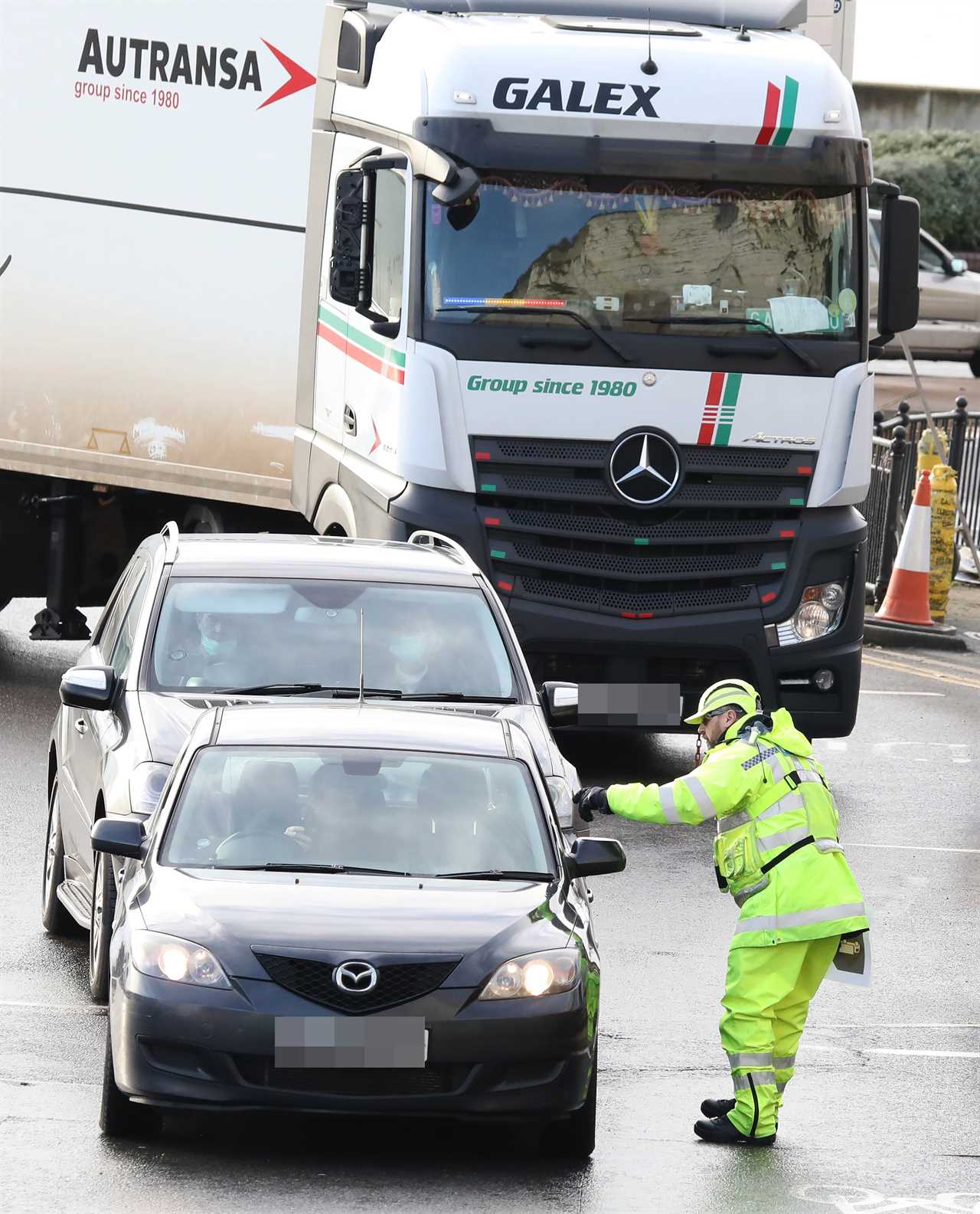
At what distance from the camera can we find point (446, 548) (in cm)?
1048

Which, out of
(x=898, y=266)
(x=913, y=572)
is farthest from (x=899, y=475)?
(x=898, y=266)

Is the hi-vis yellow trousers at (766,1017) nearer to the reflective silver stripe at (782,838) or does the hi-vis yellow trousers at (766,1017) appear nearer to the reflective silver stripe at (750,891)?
the reflective silver stripe at (750,891)

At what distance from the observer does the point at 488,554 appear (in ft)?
41.0

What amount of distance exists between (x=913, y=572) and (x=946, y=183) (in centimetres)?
3377

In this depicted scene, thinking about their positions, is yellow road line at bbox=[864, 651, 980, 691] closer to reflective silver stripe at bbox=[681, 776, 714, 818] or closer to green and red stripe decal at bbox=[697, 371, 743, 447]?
green and red stripe decal at bbox=[697, 371, 743, 447]

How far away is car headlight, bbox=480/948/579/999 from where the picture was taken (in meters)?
6.76

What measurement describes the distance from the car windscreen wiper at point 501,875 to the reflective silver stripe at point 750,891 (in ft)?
2.11

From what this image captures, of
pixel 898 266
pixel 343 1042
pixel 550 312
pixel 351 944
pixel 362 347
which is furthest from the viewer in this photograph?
pixel 898 266

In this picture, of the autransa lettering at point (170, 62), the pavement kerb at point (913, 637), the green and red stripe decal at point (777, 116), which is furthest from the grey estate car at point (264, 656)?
the pavement kerb at point (913, 637)

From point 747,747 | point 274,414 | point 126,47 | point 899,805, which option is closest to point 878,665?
point 899,805

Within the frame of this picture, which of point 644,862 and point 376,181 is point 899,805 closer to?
point 644,862

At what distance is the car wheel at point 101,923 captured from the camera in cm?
833

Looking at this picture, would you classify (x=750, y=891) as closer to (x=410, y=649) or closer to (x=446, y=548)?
(x=410, y=649)

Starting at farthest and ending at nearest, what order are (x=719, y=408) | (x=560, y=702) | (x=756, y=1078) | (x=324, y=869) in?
(x=719, y=408) → (x=560, y=702) → (x=756, y=1078) → (x=324, y=869)
